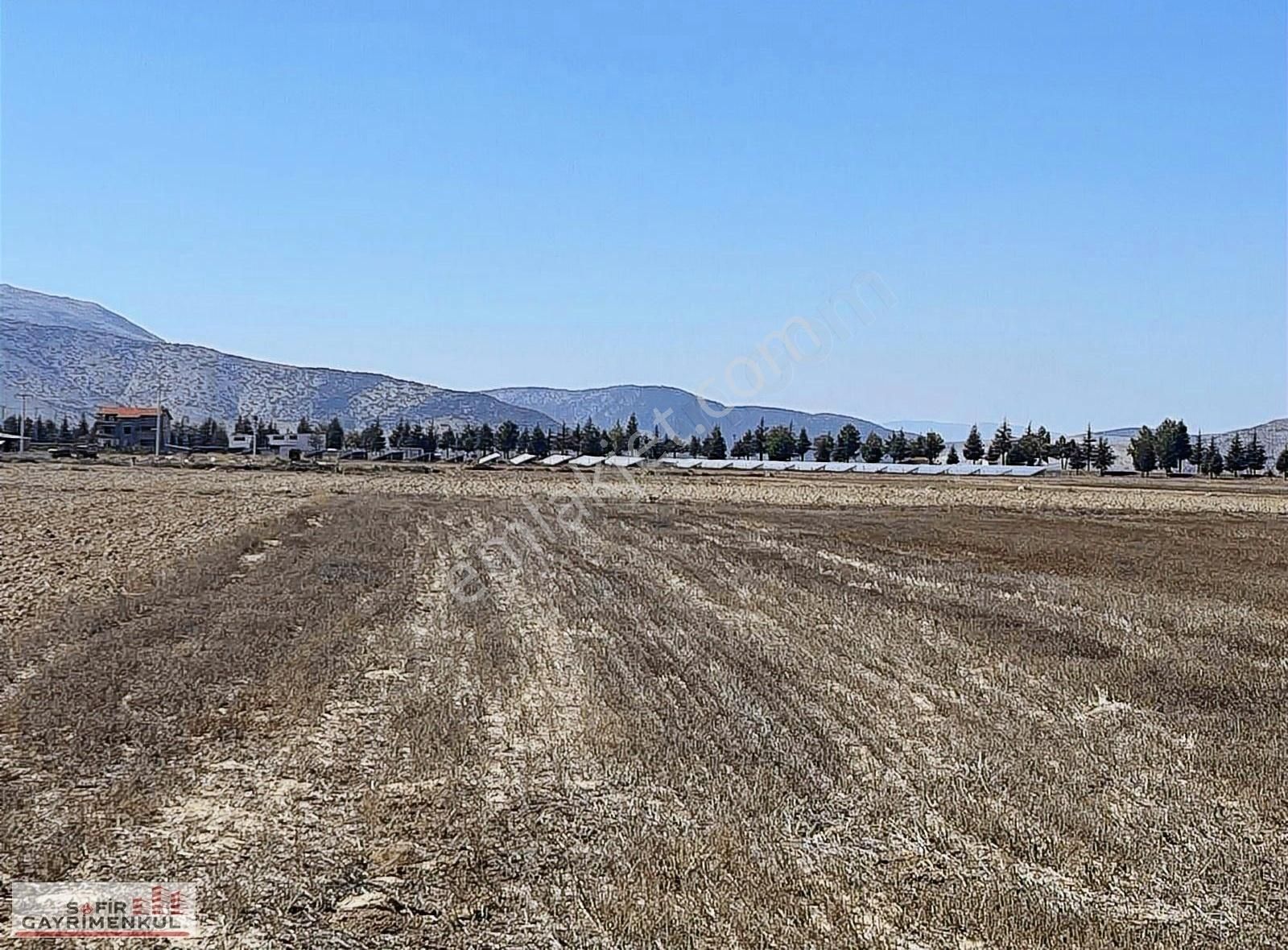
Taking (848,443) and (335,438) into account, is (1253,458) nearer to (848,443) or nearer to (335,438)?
(848,443)

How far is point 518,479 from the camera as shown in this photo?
277ft

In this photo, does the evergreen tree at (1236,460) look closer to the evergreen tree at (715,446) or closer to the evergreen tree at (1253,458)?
the evergreen tree at (1253,458)

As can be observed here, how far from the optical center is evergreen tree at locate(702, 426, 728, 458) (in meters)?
170

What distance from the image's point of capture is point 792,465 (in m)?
160

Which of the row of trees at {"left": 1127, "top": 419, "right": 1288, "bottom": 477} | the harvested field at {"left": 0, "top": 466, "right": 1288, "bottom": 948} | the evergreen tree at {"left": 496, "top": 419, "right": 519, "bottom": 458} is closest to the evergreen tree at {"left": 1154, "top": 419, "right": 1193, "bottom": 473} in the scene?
the row of trees at {"left": 1127, "top": 419, "right": 1288, "bottom": 477}

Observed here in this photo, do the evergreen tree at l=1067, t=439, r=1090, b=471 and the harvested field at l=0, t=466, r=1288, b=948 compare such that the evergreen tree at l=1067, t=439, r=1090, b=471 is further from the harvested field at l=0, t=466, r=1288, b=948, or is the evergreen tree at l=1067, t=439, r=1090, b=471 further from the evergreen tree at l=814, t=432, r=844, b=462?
the harvested field at l=0, t=466, r=1288, b=948

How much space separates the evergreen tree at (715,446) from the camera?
169750 millimetres

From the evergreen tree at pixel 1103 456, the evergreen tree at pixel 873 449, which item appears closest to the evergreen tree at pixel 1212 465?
the evergreen tree at pixel 1103 456

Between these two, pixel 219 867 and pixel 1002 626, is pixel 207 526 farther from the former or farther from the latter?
pixel 219 867

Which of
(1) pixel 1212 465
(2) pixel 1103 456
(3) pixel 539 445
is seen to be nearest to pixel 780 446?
(3) pixel 539 445

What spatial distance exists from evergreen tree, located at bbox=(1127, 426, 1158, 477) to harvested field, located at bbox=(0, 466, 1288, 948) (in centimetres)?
14154

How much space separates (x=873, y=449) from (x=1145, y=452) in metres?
36.4

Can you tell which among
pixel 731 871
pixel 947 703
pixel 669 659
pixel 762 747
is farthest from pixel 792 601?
pixel 731 871

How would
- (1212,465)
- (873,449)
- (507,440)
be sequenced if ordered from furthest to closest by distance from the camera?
(507,440), (873,449), (1212,465)
